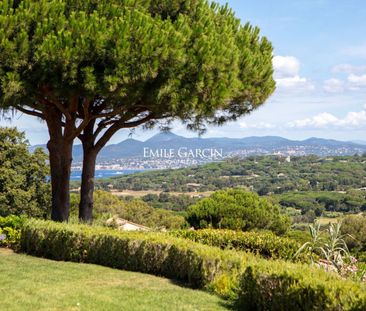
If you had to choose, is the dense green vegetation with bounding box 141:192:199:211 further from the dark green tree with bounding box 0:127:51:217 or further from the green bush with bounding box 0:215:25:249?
the green bush with bounding box 0:215:25:249

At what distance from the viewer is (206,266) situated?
22.1ft

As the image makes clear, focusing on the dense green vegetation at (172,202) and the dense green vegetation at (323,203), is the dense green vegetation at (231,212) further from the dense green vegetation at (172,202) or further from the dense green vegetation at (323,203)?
the dense green vegetation at (323,203)

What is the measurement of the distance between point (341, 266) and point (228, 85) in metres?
4.91

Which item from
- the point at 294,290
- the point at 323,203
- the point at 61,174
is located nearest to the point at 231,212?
the point at 61,174

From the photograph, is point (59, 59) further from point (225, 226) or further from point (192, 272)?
point (225, 226)

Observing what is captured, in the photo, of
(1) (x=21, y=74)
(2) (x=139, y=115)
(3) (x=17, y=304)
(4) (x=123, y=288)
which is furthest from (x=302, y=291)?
(2) (x=139, y=115)

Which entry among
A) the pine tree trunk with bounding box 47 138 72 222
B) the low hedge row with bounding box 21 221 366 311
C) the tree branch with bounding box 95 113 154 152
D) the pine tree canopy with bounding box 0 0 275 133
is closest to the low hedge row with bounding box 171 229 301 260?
the low hedge row with bounding box 21 221 366 311

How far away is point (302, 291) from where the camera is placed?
500 cm

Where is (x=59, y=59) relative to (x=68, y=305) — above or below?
above

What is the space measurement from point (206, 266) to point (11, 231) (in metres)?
4.80

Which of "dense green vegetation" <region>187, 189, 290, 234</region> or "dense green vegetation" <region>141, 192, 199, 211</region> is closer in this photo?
"dense green vegetation" <region>187, 189, 290, 234</region>

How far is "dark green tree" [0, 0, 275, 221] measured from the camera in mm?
9094

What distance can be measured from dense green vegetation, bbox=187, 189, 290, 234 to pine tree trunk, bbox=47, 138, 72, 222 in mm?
5392

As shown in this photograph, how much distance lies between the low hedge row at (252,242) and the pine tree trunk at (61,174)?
11.1ft
